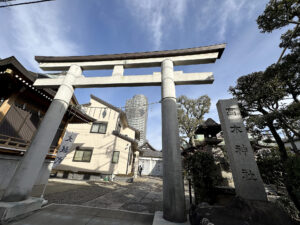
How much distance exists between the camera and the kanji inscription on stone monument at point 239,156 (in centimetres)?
346

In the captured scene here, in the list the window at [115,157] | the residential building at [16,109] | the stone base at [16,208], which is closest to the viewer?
the stone base at [16,208]

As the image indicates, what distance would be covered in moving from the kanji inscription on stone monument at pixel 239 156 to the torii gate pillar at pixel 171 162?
1.81 metres

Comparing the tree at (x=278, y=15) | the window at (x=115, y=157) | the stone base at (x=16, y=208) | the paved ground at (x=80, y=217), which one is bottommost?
the paved ground at (x=80, y=217)

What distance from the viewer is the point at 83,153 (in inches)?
502

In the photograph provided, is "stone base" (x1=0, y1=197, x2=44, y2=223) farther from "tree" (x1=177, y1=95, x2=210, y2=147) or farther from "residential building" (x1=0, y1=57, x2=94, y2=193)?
"tree" (x1=177, y1=95, x2=210, y2=147)

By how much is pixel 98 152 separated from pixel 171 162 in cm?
1134

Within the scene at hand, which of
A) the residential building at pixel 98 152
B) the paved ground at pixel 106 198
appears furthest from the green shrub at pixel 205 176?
the residential building at pixel 98 152

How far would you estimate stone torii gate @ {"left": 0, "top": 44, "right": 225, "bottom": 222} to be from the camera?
340 centimetres

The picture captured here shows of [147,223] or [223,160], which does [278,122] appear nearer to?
[223,160]

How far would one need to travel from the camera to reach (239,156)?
384 centimetres

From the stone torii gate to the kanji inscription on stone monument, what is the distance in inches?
54.9

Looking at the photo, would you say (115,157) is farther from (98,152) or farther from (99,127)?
(99,127)

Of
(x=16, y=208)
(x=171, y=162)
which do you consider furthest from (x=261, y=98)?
(x=16, y=208)

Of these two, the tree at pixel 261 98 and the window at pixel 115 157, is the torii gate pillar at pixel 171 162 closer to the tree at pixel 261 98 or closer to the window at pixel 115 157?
the tree at pixel 261 98
